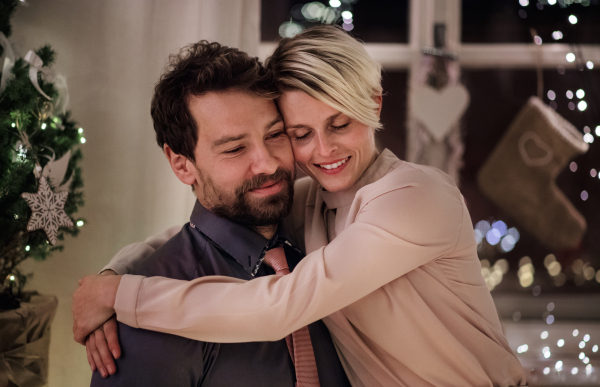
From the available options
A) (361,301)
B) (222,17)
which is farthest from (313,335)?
(222,17)

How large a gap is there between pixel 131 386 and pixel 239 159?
541mm

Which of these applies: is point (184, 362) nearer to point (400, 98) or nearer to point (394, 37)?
point (400, 98)

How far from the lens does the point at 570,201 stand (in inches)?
→ 83.0

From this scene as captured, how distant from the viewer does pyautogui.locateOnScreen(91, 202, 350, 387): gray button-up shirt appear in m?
0.97

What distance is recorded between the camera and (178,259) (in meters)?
1.11

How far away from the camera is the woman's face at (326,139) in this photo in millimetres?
1171

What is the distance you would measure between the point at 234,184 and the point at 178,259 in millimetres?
218

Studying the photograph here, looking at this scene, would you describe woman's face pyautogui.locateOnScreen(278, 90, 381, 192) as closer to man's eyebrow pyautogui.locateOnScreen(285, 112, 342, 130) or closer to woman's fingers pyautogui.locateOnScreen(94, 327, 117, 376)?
man's eyebrow pyautogui.locateOnScreen(285, 112, 342, 130)

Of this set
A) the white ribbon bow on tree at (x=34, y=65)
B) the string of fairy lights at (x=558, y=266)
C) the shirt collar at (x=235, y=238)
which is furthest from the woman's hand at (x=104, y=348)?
the string of fairy lights at (x=558, y=266)

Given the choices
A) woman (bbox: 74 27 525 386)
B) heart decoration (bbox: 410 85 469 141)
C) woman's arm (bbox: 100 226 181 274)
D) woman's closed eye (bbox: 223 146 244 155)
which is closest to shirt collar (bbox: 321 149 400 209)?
woman (bbox: 74 27 525 386)

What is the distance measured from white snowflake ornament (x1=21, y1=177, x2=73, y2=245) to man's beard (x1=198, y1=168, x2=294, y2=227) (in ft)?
1.51

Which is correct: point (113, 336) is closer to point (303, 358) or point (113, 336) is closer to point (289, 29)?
point (303, 358)

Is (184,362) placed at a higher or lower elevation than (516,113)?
lower

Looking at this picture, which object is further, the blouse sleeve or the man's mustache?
the man's mustache
